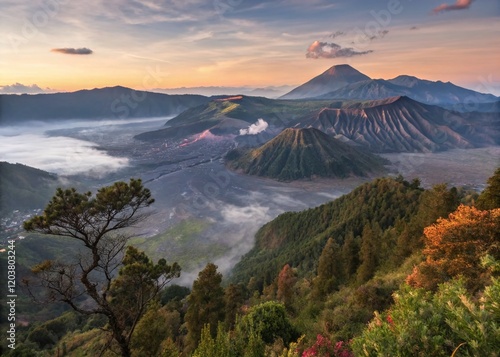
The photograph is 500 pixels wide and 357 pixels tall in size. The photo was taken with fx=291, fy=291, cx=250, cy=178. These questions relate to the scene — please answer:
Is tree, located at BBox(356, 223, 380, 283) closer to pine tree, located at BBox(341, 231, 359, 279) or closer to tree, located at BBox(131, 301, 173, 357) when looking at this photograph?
pine tree, located at BBox(341, 231, 359, 279)

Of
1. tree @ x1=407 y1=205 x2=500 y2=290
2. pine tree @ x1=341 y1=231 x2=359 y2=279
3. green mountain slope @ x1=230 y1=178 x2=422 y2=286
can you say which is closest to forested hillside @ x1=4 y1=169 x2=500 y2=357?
tree @ x1=407 y1=205 x2=500 y2=290

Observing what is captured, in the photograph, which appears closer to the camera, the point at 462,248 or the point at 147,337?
the point at 462,248

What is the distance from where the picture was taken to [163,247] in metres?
142

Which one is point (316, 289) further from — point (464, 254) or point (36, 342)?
point (36, 342)

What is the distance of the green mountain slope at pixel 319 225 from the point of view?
88.0 metres

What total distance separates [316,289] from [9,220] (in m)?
191

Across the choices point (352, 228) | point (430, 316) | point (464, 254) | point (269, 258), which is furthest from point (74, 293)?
point (269, 258)

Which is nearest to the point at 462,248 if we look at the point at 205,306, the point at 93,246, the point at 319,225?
the point at 93,246

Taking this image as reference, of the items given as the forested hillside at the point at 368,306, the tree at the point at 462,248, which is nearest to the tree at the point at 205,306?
the forested hillside at the point at 368,306

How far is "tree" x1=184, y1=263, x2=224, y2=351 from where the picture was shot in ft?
130

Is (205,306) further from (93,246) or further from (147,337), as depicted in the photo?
(93,246)

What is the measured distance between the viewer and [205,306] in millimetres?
40250

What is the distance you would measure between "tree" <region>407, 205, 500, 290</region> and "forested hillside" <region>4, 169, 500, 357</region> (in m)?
0.06

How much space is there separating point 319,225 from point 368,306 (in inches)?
3806
